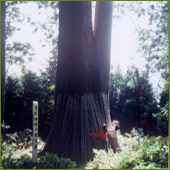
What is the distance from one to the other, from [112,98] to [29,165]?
16901mm

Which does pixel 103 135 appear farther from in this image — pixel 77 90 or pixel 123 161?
pixel 123 161

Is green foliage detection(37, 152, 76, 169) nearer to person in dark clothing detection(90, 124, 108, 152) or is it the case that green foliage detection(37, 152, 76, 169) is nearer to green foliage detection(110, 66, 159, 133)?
person in dark clothing detection(90, 124, 108, 152)

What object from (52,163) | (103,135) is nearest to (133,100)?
(103,135)

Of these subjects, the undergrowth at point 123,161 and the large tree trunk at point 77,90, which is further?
the large tree trunk at point 77,90

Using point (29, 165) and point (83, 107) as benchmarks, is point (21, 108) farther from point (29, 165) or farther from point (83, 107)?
point (29, 165)

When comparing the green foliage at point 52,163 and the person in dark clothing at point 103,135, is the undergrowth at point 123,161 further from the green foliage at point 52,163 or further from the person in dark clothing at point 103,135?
the person in dark clothing at point 103,135

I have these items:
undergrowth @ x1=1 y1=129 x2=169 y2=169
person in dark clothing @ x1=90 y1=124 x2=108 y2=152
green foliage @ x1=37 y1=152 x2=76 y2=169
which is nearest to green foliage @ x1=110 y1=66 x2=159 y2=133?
person in dark clothing @ x1=90 y1=124 x2=108 y2=152

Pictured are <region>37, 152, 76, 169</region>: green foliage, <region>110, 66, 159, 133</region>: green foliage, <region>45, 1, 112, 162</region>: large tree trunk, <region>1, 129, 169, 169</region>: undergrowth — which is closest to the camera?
<region>1, 129, 169, 169</region>: undergrowth

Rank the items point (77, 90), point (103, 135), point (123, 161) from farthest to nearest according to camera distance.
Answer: point (77, 90) < point (103, 135) < point (123, 161)

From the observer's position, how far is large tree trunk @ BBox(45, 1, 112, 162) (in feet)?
28.3

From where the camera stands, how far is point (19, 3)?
52.4ft

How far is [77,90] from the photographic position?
357 inches

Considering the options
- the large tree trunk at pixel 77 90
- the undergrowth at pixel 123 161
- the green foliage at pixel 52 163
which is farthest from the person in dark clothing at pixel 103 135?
the green foliage at pixel 52 163

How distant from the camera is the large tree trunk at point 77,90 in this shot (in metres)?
8.64
